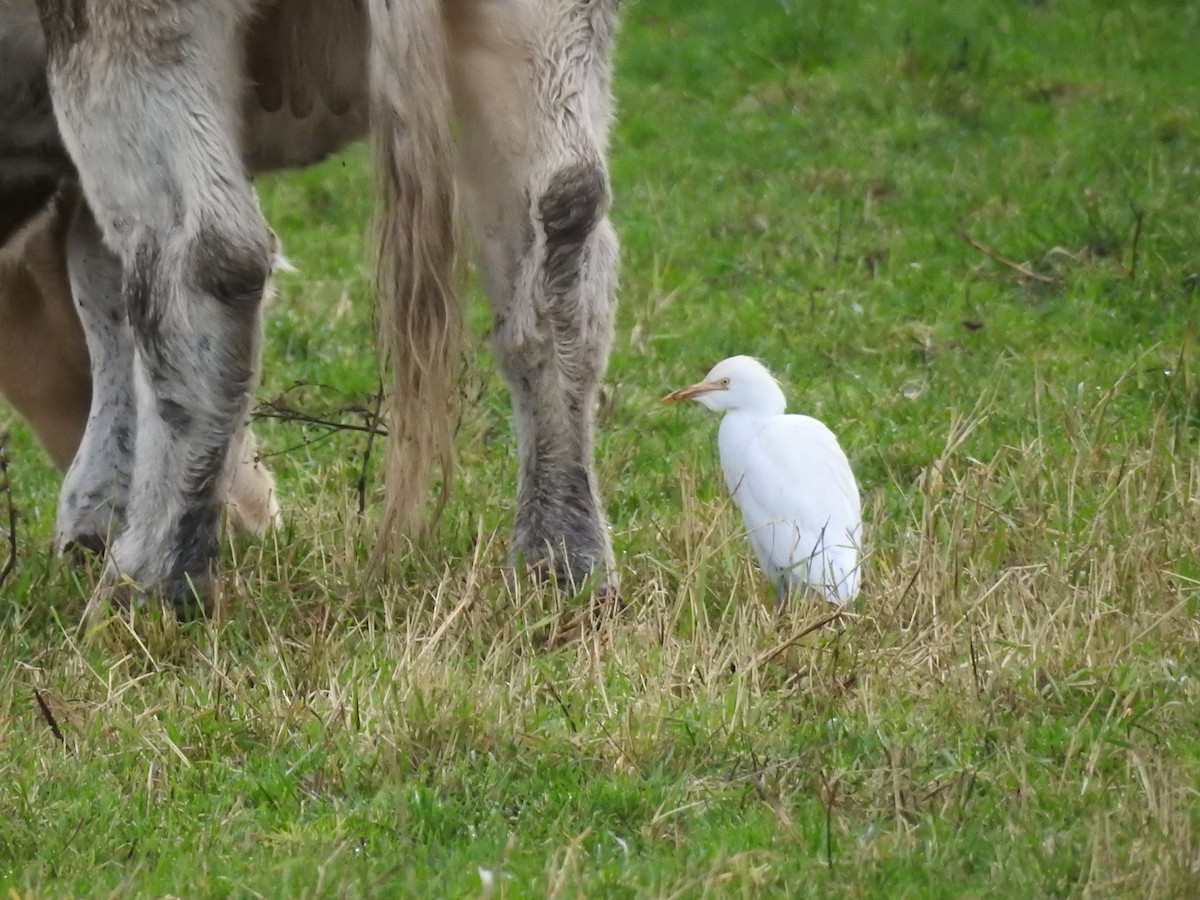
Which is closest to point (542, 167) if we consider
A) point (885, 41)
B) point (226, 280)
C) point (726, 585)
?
point (226, 280)

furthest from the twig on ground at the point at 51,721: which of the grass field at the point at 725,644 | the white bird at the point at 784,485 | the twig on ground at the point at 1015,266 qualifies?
the twig on ground at the point at 1015,266

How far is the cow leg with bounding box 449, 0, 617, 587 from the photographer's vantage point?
4180mm

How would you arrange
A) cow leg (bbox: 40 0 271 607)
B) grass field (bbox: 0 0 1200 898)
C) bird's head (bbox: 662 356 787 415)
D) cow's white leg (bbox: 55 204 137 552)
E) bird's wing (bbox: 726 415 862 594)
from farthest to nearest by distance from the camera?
cow's white leg (bbox: 55 204 137 552)
bird's head (bbox: 662 356 787 415)
bird's wing (bbox: 726 415 862 594)
cow leg (bbox: 40 0 271 607)
grass field (bbox: 0 0 1200 898)

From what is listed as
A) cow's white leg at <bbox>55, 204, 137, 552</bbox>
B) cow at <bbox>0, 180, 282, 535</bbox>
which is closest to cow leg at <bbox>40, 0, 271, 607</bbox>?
cow's white leg at <bbox>55, 204, 137, 552</bbox>

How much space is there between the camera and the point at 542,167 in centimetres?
417

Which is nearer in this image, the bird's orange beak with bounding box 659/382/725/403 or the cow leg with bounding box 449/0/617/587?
the cow leg with bounding box 449/0/617/587

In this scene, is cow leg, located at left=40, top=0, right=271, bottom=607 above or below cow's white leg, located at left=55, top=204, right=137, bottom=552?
above

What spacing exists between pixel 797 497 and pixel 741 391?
42 cm

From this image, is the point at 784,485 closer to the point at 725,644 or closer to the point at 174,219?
the point at 725,644

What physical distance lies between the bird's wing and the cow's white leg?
4.96 feet

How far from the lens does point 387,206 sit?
4.08m

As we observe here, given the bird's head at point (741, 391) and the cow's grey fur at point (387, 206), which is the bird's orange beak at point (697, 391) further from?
the cow's grey fur at point (387, 206)

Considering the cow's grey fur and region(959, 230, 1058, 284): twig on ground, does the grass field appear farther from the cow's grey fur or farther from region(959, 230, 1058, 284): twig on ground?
the cow's grey fur

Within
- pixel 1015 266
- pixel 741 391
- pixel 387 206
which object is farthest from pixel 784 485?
pixel 1015 266
